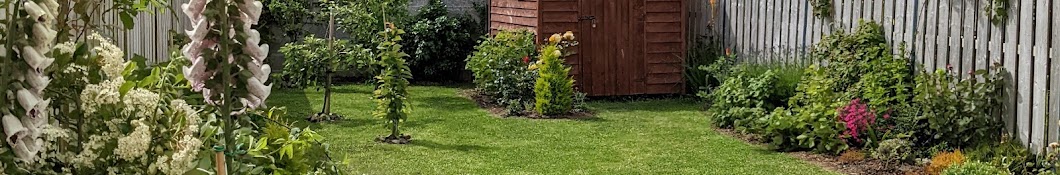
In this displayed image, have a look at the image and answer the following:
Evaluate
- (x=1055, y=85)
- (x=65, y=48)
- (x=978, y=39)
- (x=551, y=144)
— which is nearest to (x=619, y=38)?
(x=551, y=144)

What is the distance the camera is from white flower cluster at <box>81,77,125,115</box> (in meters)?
2.42

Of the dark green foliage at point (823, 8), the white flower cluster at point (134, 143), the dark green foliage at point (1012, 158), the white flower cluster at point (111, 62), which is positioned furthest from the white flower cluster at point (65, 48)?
the dark green foliage at point (823, 8)

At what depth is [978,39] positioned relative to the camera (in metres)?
6.73

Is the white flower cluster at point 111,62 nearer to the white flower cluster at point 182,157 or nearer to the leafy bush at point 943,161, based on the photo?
the white flower cluster at point 182,157

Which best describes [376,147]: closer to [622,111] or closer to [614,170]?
[614,170]

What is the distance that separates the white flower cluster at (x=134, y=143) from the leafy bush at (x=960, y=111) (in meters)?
5.03

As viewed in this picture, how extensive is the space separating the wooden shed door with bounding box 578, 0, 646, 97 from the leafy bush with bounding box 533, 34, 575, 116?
112 centimetres

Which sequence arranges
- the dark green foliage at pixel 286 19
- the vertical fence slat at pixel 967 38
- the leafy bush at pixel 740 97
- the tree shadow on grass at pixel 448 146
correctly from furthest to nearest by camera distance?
1. the dark green foliage at pixel 286 19
2. the leafy bush at pixel 740 97
3. the tree shadow on grass at pixel 448 146
4. the vertical fence slat at pixel 967 38

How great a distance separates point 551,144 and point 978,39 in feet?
8.23

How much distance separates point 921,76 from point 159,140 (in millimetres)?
5374

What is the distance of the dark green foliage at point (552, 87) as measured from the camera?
9453 mm

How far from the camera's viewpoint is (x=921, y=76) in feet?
23.2

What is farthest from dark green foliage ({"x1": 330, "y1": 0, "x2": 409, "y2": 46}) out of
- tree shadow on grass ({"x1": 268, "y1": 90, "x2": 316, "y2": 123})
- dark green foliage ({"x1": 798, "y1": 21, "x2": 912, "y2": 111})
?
dark green foliage ({"x1": 798, "y1": 21, "x2": 912, "y2": 111})

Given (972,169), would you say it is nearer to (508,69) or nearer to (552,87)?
(552,87)
